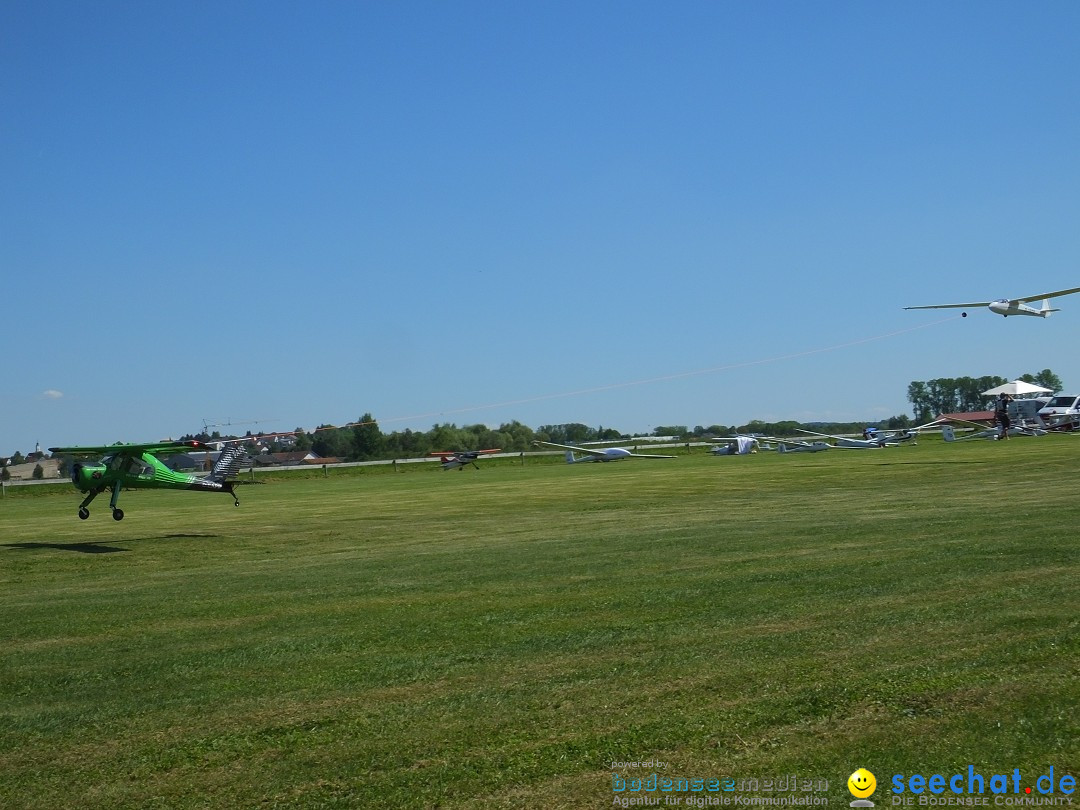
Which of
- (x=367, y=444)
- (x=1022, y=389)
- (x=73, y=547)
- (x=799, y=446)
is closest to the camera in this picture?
(x=73, y=547)

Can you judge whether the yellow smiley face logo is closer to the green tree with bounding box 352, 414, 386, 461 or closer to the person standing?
the person standing

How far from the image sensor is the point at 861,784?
5.31 m

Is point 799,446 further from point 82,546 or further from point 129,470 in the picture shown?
point 82,546

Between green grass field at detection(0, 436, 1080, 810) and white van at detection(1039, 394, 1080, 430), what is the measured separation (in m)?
42.1

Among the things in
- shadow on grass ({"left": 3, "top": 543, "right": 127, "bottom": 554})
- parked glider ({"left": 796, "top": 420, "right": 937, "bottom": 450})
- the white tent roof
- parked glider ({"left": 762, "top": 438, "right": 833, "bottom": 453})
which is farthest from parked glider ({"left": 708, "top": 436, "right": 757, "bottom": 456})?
shadow on grass ({"left": 3, "top": 543, "right": 127, "bottom": 554})

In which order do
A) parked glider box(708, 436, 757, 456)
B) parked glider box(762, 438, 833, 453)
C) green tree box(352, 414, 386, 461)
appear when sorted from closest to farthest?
1. parked glider box(762, 438, 833, 453)
2. parked glider box(708, 436, 757, 456)
3. green tree box(352, 414, 386, 461)

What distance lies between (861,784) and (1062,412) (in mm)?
58193

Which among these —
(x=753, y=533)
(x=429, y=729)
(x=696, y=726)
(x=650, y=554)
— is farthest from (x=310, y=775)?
(x=753, y=533)

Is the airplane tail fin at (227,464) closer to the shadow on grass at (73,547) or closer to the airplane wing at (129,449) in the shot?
the airplane wing at (129,449)

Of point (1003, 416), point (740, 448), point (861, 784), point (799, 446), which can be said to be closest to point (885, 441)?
point (799, 446)

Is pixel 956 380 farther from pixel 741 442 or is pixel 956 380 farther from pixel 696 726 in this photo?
pixel 696 726

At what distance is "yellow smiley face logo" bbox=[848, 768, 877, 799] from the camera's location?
5.22m

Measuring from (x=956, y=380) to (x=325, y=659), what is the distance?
5658 inches

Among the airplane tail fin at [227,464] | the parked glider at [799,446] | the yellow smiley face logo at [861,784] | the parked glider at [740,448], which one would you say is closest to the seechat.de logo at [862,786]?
the yellow smiley face logo at [861,784]
